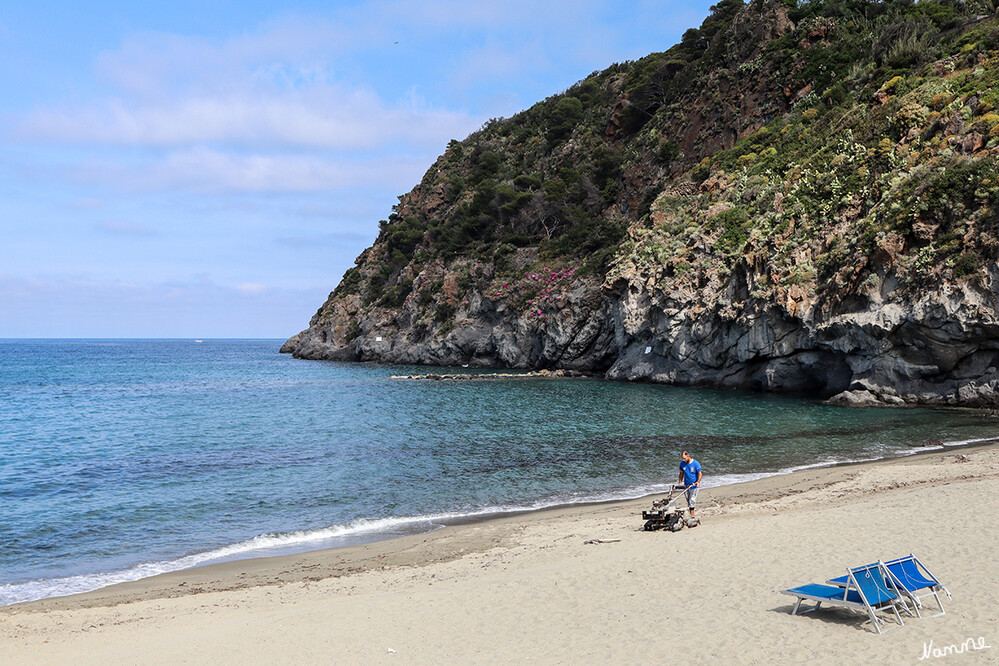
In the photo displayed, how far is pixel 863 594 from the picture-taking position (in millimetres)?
7320

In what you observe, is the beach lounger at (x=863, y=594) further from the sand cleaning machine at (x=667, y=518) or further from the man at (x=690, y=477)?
the man at (x=690, y=477)

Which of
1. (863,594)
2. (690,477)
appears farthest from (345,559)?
(863,594)

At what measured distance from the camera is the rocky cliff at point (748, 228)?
30.3 meters

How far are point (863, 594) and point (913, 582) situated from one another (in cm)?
79

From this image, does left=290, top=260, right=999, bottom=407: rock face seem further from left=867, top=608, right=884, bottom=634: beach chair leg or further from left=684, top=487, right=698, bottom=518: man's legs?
left=867, top=608, right=884, bottom=634: beach chair leg

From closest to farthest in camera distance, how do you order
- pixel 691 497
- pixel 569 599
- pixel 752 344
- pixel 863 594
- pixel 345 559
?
pixel 863 594 < pixel 569 599 < pixel 345 559 < pixel 691 497 < pixel 752 344

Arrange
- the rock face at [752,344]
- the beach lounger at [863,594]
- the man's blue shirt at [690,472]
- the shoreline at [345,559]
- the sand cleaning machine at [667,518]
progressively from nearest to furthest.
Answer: the beach lounger at [863,594] < the shoreline at [345,559] < the sand cleaning machine at [667,518] < the man's blue shirt at [690,472] < the rock face at [752,344]

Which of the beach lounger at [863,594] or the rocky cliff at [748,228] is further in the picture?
the rocky cliff at [748,228]

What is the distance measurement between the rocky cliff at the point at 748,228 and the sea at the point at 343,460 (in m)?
3.93

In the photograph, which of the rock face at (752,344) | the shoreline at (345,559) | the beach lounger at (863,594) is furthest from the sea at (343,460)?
the beach lounger at (863,594)

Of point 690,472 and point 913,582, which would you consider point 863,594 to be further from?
point 690,472

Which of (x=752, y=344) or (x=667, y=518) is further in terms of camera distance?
(x=752, y=344)
